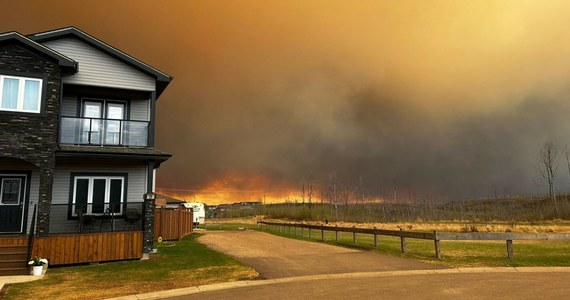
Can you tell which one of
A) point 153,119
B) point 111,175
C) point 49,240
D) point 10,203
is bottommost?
point 49,240

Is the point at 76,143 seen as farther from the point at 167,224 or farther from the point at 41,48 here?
the point at 167,224

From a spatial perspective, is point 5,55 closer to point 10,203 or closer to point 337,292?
point 10,203

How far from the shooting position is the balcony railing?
17.0m

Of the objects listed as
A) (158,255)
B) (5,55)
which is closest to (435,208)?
(158,255)

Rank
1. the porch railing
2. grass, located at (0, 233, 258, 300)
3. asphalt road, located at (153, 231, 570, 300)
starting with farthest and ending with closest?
the porch railing, grass, located at (0, 233, 258, 300), asphalt road, located at (153, 231, 570, 300)

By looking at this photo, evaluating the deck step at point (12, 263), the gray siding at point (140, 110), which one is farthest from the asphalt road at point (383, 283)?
the gray siding at point (140, 110)

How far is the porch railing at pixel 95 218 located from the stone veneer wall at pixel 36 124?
1.95 metres

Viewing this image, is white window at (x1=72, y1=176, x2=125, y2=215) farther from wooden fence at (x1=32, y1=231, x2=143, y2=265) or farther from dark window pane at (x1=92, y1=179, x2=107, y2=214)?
wooden fence at (x1=32, y1=231, x2=143, y2=265)

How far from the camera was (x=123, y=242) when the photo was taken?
15641 mm

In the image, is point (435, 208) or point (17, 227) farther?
point (435, 208)

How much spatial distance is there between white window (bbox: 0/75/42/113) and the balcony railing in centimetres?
150

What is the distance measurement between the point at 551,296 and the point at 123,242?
14.1 metres

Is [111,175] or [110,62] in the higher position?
[110,62]

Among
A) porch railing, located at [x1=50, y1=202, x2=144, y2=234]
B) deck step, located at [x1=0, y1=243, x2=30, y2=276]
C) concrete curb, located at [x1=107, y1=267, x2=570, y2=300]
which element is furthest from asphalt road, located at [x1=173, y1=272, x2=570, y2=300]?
porch railing, located at [x1=50, y1=202, x2=144, y2=234]
